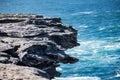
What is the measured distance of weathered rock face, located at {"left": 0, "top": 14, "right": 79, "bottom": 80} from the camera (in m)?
52.0

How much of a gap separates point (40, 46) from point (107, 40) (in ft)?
154

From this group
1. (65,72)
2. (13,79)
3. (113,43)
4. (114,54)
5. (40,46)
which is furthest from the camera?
(113,43)

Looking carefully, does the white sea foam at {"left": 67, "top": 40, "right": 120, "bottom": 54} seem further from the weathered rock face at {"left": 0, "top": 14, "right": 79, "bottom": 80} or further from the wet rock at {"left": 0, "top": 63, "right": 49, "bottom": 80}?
the wet rock at {"left": 0, "top": 63, "right": 49, "bottom": 80}

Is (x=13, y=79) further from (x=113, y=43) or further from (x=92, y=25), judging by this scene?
(x=92, y=25)

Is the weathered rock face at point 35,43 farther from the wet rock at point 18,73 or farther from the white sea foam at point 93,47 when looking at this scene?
the wet rock at point 18,73

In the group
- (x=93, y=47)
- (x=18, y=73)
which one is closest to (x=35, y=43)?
(x=18, y=73)

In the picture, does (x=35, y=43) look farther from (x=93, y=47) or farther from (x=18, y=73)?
(x=93, y=47)

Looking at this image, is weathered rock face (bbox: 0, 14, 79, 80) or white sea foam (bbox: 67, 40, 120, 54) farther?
white sea foam (bbox: 67, 40, 120, 54)

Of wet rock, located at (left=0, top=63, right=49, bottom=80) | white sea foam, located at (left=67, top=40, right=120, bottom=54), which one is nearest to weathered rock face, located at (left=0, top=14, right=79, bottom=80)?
white sea foam, located at (left=67, top=40, right=120, bottom=54)

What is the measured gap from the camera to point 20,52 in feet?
174

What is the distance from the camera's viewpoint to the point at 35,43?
55.2m

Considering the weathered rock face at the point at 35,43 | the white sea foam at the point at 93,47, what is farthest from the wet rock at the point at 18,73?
the white sea foam at the point at 93,47

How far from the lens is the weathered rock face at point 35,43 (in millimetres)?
51969

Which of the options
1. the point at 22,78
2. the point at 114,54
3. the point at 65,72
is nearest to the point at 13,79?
the point at 22,78
